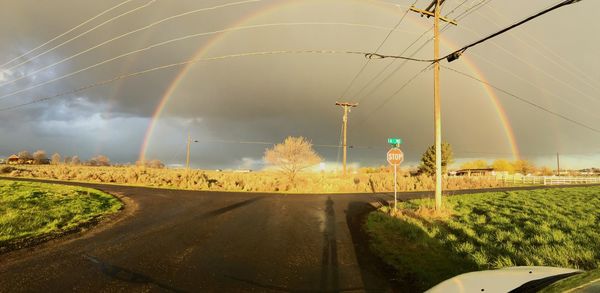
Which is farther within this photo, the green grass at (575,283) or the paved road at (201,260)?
the paved road at (201,260)

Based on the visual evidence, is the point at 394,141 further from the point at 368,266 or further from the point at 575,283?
the point at 575,283

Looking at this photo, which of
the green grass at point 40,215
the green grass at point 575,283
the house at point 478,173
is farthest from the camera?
the house at point 478,173

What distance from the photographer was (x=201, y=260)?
716 cm

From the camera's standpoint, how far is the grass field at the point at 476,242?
6.71m

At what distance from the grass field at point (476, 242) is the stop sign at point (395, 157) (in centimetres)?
278

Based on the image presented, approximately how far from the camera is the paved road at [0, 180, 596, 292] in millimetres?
5672

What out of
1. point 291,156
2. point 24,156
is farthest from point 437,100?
point 24,156

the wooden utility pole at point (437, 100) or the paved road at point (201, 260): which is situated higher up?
the wooden utility pole at point (437, 100)

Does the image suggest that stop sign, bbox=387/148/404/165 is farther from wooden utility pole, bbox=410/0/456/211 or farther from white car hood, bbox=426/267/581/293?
white car hood, bbox=426/267/581/293

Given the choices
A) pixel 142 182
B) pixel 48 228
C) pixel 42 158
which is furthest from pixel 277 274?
pixel 42 158

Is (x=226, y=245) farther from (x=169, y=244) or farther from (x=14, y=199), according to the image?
(x=14, y=199)

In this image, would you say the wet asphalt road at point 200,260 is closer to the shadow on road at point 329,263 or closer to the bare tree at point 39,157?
the shadow on road at point 329,263

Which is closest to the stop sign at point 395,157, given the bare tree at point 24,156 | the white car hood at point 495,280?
the white car hood at point 495,280

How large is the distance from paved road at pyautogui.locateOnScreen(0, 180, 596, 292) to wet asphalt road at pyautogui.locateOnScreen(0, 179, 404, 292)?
2cm
